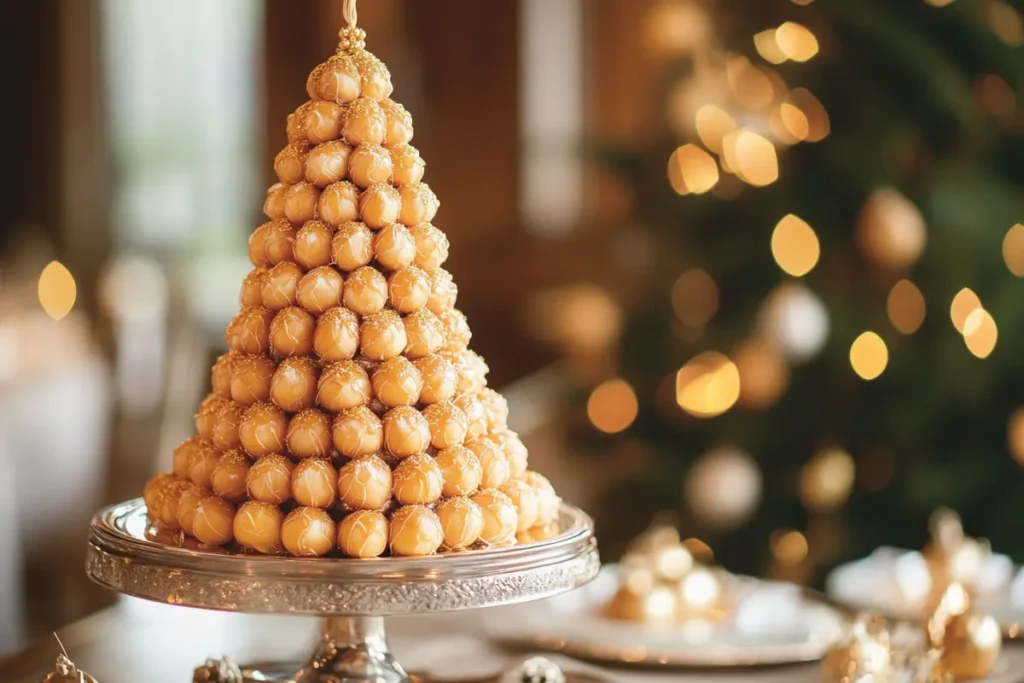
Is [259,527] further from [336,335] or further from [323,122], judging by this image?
[323,122]

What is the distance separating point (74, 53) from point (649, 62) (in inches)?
113

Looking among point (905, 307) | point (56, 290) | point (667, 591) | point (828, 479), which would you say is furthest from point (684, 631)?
point (56, 290)

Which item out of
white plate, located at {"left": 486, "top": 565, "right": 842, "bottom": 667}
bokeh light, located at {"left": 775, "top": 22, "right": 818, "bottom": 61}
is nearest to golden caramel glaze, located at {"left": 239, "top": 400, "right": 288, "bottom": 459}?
white plate, located at {"left": 486, "top": 565, "right": 842, "bottom": 667}

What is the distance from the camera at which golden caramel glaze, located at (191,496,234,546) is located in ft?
3.54

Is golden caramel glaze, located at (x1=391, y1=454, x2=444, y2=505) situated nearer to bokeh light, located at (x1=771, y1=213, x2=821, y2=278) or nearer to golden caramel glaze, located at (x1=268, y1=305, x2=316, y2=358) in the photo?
golden caramel glaze, located at (x1=268, y1=305, x2=316, y2=358)

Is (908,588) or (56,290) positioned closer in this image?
(908,588)

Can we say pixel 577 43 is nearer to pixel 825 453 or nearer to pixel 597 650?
→ pixel 825 453

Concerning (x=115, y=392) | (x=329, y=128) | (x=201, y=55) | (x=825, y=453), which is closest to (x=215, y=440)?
(x=329, y=128)

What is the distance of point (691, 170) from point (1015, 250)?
0.67 m

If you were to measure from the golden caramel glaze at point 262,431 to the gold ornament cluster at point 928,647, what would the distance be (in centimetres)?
60

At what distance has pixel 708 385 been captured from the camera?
8.95ft

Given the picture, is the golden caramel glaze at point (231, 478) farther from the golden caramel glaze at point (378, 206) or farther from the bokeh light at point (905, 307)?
the bokeh light at point (905, 307)

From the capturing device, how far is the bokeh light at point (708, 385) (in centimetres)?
271

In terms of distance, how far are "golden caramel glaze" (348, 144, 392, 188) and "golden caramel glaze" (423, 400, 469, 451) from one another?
202mm
